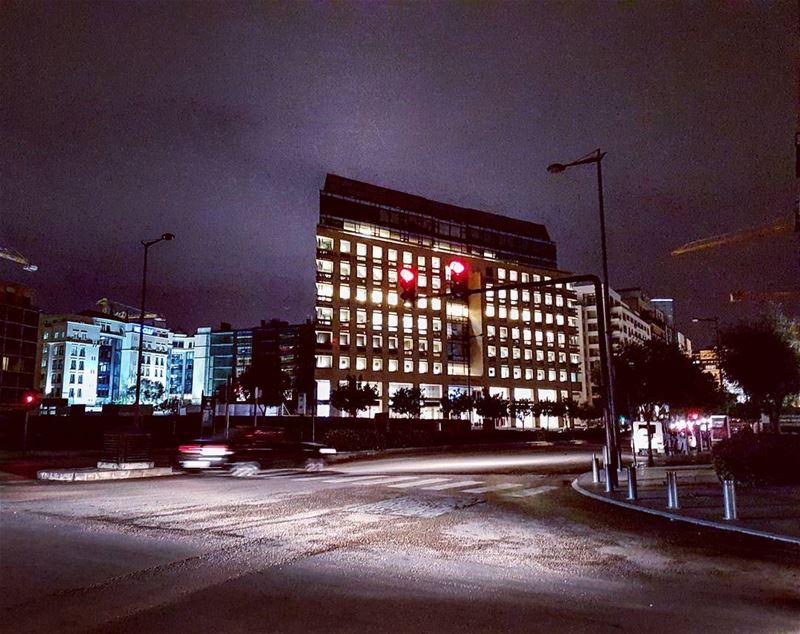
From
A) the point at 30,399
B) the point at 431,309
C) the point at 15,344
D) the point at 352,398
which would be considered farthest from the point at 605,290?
the point at 15,344

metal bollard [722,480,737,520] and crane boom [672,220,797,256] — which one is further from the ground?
crane boom [672,220,797,256]

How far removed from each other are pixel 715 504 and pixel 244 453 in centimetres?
1352

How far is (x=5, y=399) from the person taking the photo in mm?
96000

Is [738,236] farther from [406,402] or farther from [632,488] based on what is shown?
[632,488]

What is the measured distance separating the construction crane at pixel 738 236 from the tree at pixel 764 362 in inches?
833

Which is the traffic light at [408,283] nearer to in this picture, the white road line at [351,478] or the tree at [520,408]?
the white road line at [351,478]

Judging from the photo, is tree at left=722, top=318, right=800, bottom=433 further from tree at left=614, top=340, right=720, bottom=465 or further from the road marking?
the road marking

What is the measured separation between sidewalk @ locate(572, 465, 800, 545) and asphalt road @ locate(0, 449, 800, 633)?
631 millimetres

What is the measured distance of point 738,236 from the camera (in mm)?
54906

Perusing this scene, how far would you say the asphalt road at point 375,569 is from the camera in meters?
5.22

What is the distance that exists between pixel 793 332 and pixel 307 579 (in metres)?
34.4

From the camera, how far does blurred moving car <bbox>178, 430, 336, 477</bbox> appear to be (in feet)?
63.9

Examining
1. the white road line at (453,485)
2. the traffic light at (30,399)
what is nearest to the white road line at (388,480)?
the white road line at (453,485)

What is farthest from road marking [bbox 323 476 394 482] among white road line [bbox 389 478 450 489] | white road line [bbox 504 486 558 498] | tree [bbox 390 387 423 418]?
tree [bbox 390 387 423 418]
